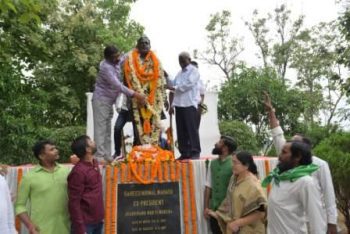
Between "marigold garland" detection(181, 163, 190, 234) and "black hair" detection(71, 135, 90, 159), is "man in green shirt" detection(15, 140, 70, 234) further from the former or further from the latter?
"marigold garland" detection(181, 163, 190, 234)

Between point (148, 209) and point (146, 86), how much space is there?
1.75 meters

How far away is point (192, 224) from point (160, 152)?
104 cm

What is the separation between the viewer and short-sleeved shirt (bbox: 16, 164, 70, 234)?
14.4 feet

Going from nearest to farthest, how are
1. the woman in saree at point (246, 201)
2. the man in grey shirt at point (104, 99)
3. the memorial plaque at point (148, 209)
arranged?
the woman in saree at point (246, 201)
the memorial plaque at point (148, 209)
the man in grey shirt at point (104, 99)

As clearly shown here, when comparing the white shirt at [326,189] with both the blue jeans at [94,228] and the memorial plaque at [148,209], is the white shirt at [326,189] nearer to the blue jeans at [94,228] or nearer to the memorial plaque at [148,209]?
the blue jeans at [94,228]

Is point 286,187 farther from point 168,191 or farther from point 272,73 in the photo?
point 272,73

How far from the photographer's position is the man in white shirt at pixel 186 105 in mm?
6797

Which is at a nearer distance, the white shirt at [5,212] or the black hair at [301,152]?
the white shirt at [5,212]

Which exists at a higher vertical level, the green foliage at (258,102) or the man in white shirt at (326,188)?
the green foliage at (258,102)

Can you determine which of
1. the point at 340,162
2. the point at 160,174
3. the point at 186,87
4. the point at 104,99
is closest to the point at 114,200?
the point at 160,174

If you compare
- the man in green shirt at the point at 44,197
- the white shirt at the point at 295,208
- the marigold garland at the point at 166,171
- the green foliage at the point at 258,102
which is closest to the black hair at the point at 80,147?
the man in green shirt at the point at 44,197

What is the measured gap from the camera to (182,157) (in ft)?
23.2

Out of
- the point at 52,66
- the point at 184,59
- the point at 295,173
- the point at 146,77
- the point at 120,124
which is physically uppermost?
the point at 52,66

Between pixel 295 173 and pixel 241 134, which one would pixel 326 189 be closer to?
pixel 295 173
